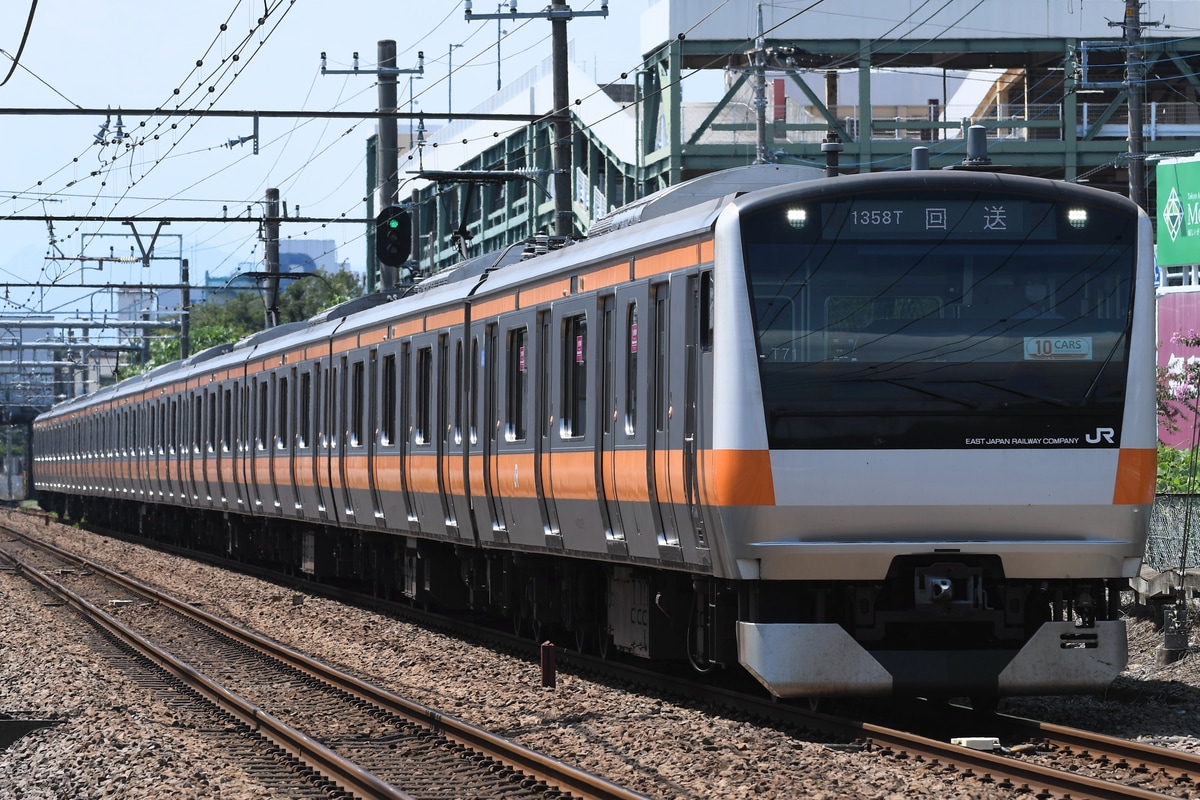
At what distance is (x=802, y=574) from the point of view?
10.5m

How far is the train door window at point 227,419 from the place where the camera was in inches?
1115

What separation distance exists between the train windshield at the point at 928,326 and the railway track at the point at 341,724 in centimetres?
228

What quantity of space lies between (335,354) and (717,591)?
10889 mm

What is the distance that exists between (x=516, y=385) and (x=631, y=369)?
266 centimetres

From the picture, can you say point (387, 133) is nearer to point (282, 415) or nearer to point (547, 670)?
point (282, 415)

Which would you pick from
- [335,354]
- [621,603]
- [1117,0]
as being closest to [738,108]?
[1117,0]

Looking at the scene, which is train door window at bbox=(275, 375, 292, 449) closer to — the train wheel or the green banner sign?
the train wheel

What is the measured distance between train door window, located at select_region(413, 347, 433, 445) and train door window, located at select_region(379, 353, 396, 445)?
36.2 inches

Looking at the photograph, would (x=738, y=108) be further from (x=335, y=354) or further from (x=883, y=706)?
(x=883, y=706)

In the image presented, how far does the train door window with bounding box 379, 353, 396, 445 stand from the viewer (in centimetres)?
1877

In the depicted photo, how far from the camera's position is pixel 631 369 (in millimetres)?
12281

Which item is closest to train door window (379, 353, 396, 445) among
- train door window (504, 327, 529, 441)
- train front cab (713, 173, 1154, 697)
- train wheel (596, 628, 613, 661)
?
train door window (504, 327, 529, 441)

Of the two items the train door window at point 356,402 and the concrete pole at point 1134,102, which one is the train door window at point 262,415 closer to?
the train door window at point 356,402

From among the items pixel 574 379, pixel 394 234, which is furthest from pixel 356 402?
pixel 574 379
